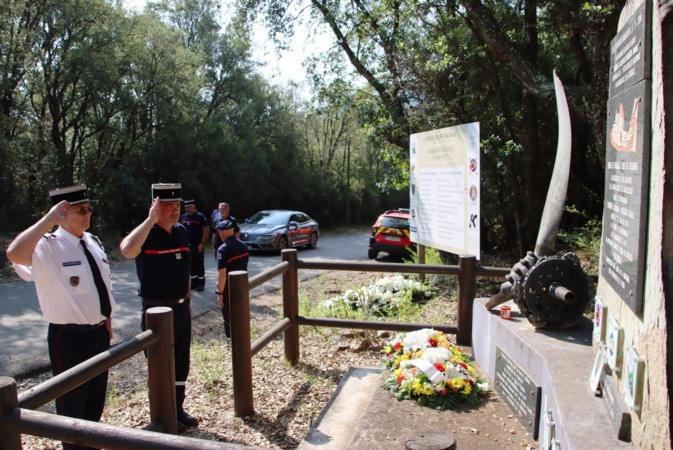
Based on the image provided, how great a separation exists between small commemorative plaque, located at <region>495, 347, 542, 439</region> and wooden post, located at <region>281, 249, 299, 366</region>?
2106 millimetres

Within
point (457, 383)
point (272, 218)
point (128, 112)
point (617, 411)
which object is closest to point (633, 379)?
point (617, 411)

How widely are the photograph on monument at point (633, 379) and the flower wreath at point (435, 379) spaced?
1719 mm

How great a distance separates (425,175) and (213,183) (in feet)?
58.2

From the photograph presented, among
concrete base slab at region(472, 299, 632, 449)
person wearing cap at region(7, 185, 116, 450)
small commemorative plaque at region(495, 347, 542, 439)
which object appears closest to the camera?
concrete base slab at region(472, 299, 632, 449)

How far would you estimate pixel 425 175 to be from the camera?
8484 millimetres

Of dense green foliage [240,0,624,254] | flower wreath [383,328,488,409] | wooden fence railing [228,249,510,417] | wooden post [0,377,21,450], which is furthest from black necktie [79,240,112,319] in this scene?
dense green foliage [240,0,624,254]

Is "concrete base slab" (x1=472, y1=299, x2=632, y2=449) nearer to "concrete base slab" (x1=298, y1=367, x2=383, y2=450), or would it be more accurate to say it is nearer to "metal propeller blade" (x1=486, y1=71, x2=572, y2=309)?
"metal propeller blade" (x1=486, y1=71, x2=572, y2=309)

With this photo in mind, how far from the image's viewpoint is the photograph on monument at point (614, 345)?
2736 millimetres

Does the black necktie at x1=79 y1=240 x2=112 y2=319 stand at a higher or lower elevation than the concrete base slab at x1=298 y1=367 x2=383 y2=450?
higher

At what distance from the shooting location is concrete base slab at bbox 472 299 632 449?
2658 millimetres

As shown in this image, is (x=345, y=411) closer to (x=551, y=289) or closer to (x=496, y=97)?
(x=551, y=289)

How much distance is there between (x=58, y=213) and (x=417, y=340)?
2.99 meters

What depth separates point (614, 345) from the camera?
2.78m

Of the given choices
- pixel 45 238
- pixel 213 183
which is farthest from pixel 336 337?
pixel 213 183
